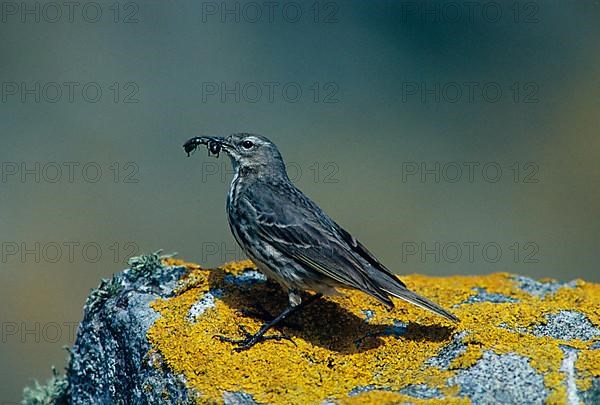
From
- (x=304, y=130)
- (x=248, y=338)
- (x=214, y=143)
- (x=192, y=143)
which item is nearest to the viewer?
(x=248, y=338)

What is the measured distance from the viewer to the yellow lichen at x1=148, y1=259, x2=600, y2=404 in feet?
19.6

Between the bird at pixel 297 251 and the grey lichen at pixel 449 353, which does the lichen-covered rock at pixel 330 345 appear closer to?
the grey lichen at pixel 449 353

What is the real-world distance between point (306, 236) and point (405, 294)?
1.05 metres

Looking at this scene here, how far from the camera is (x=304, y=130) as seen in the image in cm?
1845

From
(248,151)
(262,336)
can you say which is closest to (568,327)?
(262,336)

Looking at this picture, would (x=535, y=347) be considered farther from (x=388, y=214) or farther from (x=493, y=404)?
(x=388, y=214)

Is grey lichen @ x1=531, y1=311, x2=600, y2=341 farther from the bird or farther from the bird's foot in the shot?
the bird's foot

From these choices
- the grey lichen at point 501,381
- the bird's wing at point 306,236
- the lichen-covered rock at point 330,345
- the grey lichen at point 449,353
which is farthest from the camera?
the bird's wing at point 306,236

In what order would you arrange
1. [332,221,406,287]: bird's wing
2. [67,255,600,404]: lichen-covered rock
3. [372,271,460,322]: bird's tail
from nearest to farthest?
[67,255,600,404]: lichen-covered rock
[372,271,460,322]: bird's tail
[332,221,406,287]: bird's wing

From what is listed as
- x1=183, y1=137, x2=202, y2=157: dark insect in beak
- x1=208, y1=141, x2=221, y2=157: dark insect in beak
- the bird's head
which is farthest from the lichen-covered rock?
x1=183, y1=137, x2=202, y2=157: dark insect in beak

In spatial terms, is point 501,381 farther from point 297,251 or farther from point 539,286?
point 539,286

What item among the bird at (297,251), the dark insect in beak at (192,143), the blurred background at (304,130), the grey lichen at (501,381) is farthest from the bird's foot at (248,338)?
the blurred background at (304,130)

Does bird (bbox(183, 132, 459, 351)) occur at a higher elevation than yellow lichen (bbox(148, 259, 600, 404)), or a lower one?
higher

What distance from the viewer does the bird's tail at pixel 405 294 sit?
21.8ft
